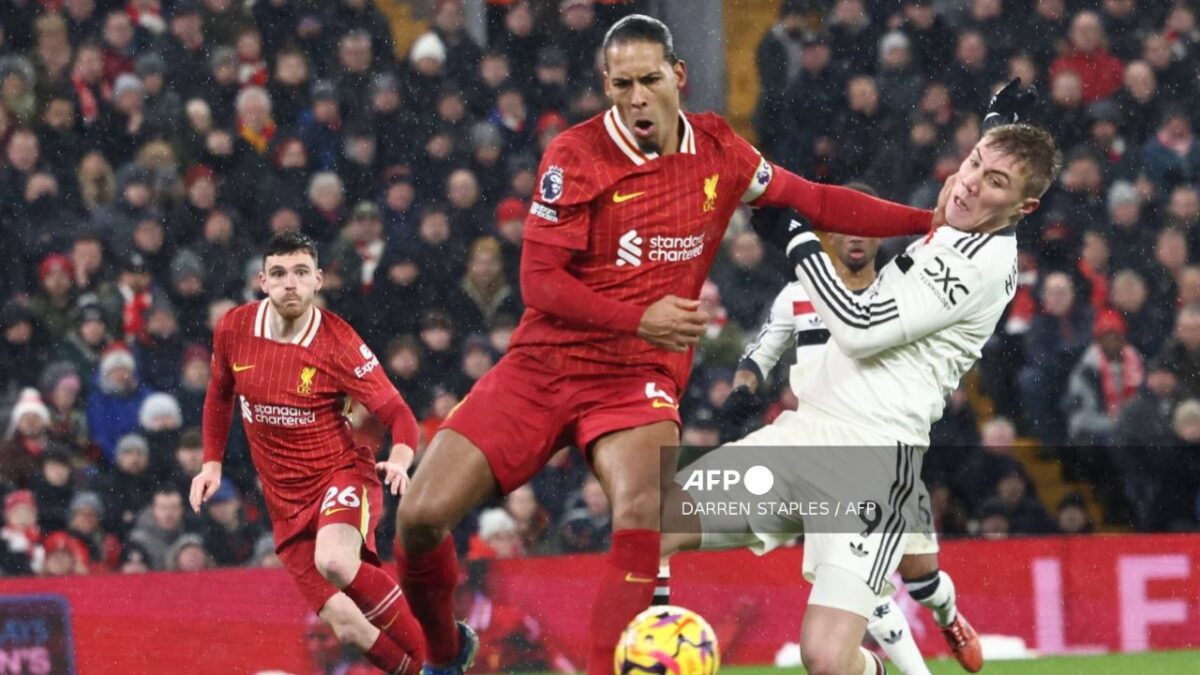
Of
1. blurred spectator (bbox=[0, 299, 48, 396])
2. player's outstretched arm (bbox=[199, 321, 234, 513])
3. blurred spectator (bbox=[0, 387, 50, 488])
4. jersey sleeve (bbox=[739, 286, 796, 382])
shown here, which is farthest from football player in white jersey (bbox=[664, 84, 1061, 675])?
blurred spectator (bbox=[0, 299, 48, 396])

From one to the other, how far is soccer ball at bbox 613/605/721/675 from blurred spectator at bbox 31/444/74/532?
17.2 ft

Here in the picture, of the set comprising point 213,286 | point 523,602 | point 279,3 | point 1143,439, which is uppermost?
point 279,3

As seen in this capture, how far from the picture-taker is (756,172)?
6.09 meters

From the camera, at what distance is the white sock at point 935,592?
687 cm

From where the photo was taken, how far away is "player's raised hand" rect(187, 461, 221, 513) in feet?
23.0

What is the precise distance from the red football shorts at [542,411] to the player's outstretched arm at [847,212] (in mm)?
777

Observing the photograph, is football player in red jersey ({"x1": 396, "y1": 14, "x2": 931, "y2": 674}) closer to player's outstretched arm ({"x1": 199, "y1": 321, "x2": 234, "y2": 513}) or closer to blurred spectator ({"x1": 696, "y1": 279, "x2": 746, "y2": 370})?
player's outstretched arm ({"x1": 199, "y1": 321, "x2": 234, "y2": 513})

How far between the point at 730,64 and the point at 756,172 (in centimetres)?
605

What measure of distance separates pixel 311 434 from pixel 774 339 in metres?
2.08

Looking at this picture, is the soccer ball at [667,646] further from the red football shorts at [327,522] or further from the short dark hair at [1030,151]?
the red football shorts at [327,522]

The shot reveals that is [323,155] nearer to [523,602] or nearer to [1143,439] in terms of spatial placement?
[523,602]

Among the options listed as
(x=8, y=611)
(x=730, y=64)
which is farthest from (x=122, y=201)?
(x=730, y=64)

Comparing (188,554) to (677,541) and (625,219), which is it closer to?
(677,541)

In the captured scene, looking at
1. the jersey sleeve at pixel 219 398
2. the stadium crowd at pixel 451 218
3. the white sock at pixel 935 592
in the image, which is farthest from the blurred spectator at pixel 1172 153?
the jersey sleeve at pixel 219 398
